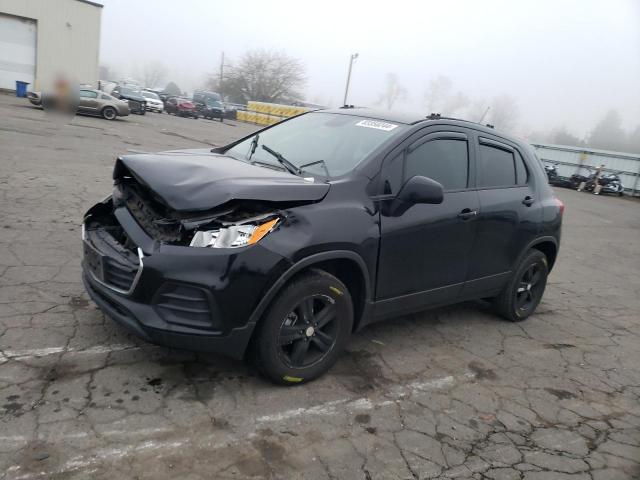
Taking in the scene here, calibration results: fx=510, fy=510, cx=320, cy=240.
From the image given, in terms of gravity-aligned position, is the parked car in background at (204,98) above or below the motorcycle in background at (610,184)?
above

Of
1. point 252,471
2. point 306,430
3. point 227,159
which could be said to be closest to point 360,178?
point 227,159

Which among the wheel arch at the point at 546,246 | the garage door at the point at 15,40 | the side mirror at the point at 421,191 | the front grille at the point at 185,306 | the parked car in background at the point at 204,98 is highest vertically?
the garage door at the point at 15,40

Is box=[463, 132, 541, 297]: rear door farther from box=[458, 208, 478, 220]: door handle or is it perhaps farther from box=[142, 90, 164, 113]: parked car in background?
box=[142, 90, 164, 113]: parked car in background

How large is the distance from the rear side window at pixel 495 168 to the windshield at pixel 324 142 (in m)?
0.97

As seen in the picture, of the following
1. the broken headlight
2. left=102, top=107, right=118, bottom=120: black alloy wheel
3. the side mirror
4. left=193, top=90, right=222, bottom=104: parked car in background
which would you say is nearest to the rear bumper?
the broken headlight

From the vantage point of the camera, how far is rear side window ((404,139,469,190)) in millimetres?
3816

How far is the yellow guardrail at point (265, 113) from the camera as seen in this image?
3922 centimetres

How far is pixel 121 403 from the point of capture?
293 centimetres

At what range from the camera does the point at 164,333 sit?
2852 millimetres

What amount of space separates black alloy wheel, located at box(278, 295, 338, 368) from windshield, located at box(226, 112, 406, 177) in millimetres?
920

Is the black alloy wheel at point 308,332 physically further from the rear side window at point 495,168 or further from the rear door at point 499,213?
the rear side window at point 495,168

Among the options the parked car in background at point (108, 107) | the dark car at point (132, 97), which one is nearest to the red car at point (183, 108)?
the dark car at point (132, 97)

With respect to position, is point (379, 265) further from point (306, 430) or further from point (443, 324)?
point (443, 324)

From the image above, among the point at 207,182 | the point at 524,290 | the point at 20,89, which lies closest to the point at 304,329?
the point at 207,182
